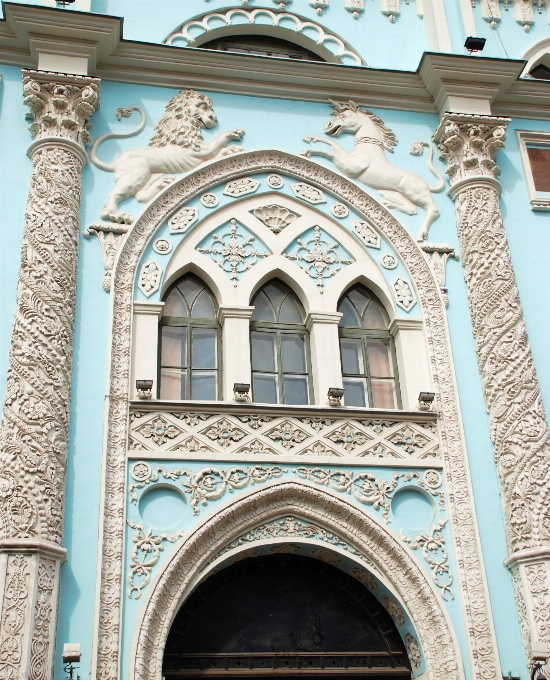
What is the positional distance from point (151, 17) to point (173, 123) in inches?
71.6

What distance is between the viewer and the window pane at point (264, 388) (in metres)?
9.31

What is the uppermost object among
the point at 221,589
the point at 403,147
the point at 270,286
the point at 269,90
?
the point at 269,90

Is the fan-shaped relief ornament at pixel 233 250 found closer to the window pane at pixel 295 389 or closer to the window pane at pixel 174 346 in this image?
the window pane at pixel 174 346

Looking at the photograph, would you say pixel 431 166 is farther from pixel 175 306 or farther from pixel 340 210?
pixel 175 306

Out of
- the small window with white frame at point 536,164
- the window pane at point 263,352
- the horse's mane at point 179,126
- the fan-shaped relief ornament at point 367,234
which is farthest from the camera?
the small window with white frame at point 536,164

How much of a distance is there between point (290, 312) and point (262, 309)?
0.31 metres

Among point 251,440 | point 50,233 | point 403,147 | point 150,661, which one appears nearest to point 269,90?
point 403,147

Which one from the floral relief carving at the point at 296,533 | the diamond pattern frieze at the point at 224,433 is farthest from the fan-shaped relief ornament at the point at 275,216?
the floral relief carving at the point at 296,533

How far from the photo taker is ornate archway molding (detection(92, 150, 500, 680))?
25.9ft

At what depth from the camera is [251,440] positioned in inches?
346

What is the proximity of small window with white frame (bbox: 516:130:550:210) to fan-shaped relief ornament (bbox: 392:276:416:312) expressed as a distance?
6.94ft

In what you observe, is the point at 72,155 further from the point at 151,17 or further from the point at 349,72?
the point at 349,72

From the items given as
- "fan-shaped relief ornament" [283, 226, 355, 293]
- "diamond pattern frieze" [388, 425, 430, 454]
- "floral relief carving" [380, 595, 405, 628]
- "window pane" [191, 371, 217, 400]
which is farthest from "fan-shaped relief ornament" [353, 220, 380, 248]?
"floral relief carving" [380, 595, 405, 628]

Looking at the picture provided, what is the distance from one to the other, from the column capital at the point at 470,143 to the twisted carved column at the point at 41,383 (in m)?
4.19
